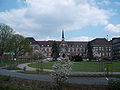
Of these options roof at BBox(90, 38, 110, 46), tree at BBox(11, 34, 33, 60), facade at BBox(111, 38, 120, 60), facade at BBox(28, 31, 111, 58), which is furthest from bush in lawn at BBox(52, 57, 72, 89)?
facade at BBox(111, 38, 120, 60)

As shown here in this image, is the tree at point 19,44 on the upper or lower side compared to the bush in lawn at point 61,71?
upper

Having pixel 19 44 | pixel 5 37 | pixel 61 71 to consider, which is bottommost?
pixel 61 71

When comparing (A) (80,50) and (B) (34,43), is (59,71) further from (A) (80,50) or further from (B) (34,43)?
(A) (80,50)

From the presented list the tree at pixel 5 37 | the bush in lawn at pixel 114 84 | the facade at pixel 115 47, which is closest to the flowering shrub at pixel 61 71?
the bush in lawn at pixel 114 84

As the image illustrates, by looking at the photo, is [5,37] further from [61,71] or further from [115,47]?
[115,47]

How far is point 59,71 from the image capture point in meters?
8.42

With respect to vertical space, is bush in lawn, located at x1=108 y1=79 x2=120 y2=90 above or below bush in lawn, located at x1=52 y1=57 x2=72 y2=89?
below

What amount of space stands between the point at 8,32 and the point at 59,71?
38510 millimetres

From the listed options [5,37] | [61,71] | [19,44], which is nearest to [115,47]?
[19,44]

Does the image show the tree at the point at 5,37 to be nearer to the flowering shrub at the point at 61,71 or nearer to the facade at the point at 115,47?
the flowering shrub at the point at 61,71

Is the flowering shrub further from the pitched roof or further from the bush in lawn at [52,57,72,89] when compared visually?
the pitched roof

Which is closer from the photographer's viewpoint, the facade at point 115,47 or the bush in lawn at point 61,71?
Answer: the bush in lawn at point 61,71

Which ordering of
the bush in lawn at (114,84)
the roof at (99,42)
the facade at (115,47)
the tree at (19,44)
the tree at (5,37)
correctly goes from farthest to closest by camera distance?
the facade at (115,47) < the roof at (99,42) < the tree at (19,44) < the tree at (5,37) < the bush in lawn at (114,84)

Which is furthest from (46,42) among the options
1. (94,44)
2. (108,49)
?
(108,49)
